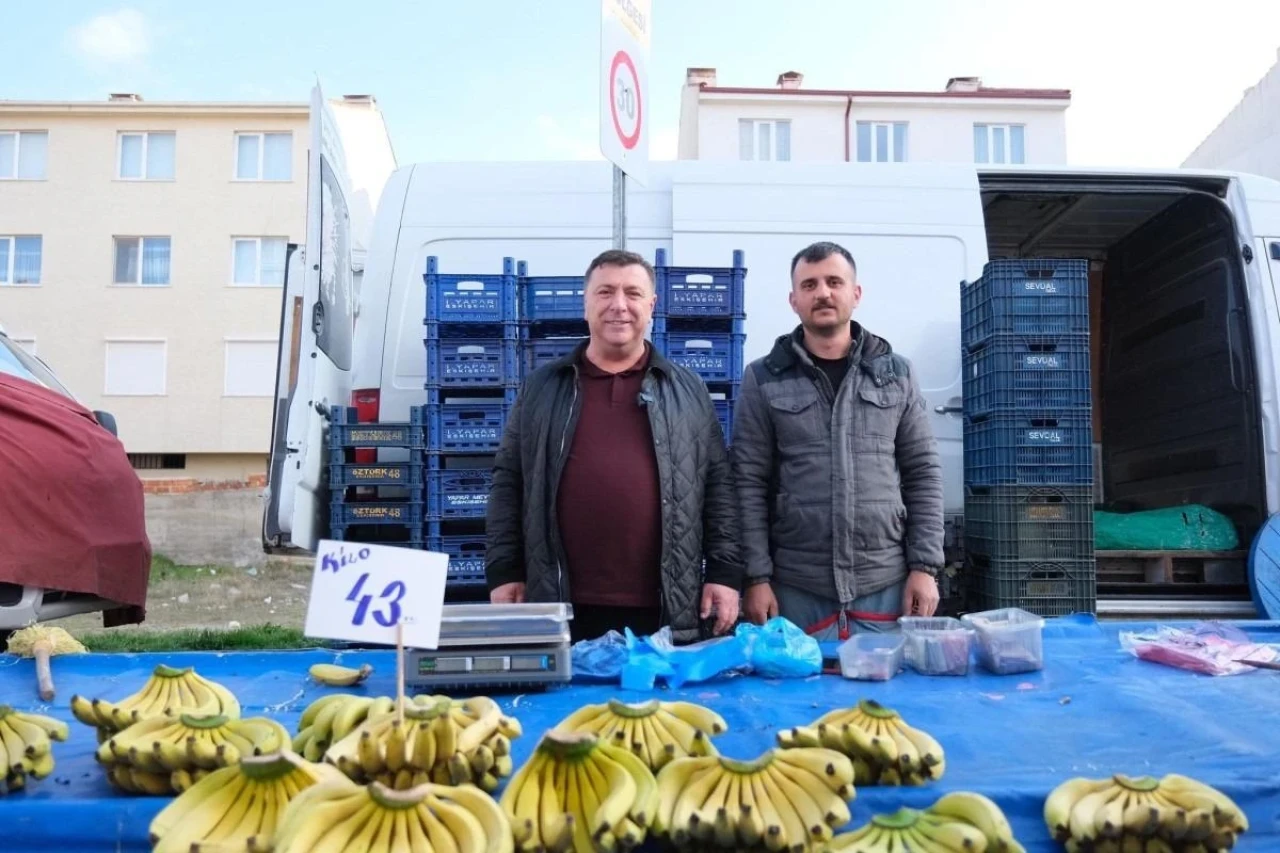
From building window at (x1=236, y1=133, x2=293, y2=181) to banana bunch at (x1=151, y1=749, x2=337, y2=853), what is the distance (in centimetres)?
2491

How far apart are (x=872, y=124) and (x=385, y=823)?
90.7ft

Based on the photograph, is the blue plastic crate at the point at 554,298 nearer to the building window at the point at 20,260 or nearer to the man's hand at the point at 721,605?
the man's hand at the point at 721,605

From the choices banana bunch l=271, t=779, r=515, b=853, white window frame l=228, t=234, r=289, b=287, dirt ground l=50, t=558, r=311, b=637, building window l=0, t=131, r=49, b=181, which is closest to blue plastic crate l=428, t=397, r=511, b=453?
banana bunch l=271, t=779, r=515, b=853

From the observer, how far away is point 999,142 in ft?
87.2

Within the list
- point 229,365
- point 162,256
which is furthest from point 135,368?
point 162,256

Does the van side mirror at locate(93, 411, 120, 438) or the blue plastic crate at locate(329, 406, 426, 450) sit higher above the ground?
the van side mirror at locate(93, 411, 120, 438)

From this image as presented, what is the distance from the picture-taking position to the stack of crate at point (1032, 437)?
4.67m

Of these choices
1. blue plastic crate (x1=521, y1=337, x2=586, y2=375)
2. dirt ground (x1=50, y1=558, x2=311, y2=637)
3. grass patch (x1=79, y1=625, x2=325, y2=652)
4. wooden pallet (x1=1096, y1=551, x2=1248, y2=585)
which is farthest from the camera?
dirt ground (x1=50, y1=558, x2=311, y2=637)

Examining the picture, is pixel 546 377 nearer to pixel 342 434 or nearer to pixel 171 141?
pixel 342 434

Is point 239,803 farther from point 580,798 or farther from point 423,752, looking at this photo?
point 580,798

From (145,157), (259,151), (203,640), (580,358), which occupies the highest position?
(259,151)

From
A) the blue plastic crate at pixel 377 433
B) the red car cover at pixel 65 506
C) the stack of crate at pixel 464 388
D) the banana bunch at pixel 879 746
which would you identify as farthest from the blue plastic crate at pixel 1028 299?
the red car cover at pixel 65 506

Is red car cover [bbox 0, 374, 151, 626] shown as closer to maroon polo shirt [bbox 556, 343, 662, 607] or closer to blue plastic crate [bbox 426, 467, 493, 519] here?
blue plastic crate [bbox 426, 467, 493, 519]

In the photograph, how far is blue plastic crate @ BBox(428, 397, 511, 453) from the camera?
4699 millimetres
